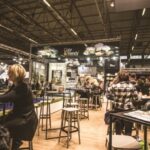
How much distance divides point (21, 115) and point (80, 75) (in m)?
8.84

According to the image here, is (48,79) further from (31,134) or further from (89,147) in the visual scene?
(31,134)

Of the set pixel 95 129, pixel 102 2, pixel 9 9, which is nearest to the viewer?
pixel 95 129

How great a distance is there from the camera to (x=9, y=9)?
9055 millimetres

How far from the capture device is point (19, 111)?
250 centimetres

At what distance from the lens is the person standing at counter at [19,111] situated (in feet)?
7.91

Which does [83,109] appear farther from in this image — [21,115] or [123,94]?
[21,115]

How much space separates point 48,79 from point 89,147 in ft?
17.8

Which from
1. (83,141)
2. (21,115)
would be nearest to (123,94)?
(83,141)

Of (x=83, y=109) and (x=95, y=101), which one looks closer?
(x=83, y=109)

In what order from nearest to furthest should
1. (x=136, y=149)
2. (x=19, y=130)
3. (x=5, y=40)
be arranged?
(x=136, y=149), (x=19, y=130), (x=5, y=40)

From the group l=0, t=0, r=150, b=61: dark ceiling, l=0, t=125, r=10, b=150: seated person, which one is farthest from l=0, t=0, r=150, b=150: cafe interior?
l=0, t=125, r=10, b=150: seated person

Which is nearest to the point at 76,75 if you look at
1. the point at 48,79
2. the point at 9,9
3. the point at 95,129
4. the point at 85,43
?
the point at 48,79

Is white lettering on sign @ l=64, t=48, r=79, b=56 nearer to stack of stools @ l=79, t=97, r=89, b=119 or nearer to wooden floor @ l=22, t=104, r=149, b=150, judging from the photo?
stack of stools @ l=79, t=97, r=89, b=119

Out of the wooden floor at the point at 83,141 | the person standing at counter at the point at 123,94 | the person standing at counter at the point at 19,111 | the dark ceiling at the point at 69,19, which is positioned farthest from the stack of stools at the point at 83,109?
the person standing at counter at the point at 19,111
